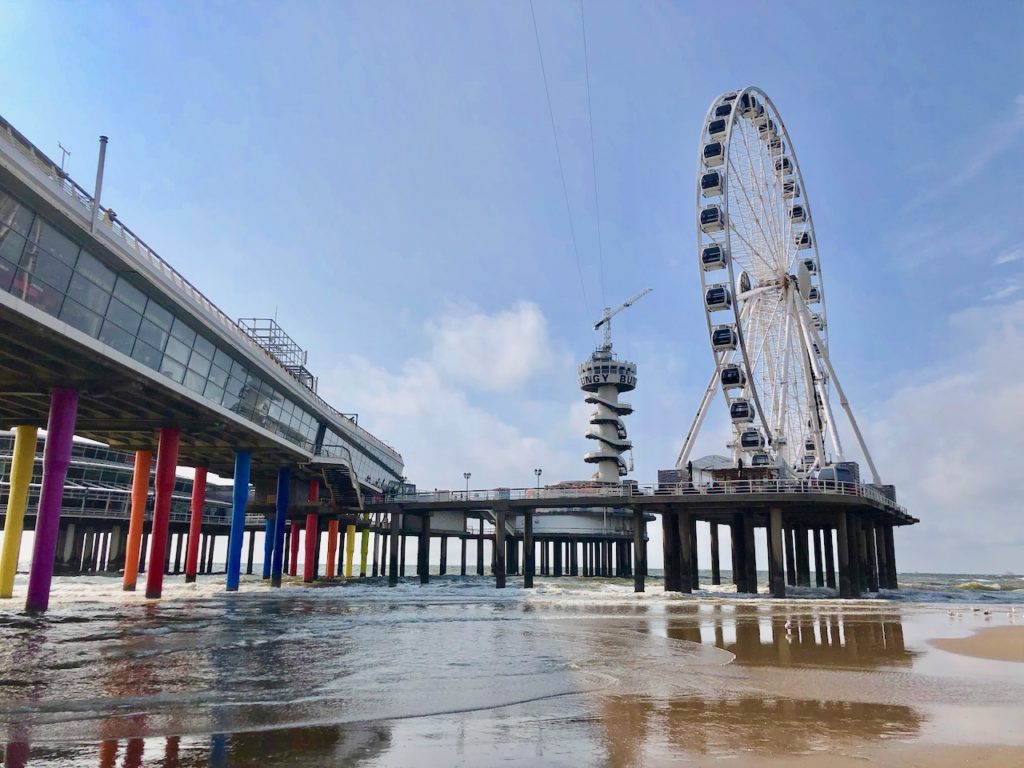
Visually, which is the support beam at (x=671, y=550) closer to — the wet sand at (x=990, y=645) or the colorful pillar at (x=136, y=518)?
Answer: the wet sand at (x=990, y=645)

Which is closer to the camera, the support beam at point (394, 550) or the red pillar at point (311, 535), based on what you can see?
the support beam at point (394, 550)

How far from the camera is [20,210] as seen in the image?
2128 centimetres

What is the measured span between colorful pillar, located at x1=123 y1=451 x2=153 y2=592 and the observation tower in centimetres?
5317

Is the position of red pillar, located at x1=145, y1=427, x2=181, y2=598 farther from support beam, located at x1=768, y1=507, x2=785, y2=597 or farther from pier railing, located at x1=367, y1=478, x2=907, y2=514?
support beam, located at x1=768, y1=507, x2=785, y2=597

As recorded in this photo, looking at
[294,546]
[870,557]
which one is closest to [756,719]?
[870,557]

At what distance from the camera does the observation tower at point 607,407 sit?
279 feet

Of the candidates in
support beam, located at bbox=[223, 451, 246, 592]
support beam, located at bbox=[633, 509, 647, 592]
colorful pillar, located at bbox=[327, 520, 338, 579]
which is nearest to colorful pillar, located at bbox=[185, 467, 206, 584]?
support beam, located at bbox=[223, 451, 246, 592]

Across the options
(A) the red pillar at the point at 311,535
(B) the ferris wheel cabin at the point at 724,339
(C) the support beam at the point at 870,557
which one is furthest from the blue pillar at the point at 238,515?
(C) the support beam at the point at 870,557

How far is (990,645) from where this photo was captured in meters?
20.5

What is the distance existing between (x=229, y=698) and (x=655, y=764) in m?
6.66

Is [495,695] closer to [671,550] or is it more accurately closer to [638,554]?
[638,554]

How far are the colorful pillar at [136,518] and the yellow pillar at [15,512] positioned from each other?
7.02 m

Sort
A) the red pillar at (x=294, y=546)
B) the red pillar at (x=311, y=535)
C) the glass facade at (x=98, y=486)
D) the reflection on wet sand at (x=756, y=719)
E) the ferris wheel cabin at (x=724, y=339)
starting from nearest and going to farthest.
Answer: the reflection on wet sand at (x=756, y=719) < the ferris wheel cabin at (x=724, y=339) < the red pillar at (x=311, y=535) < the glass facade at (x=98, y=486) < the red pillar at (x=294, y=546)

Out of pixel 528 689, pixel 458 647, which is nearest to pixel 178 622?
pixel 458 647
